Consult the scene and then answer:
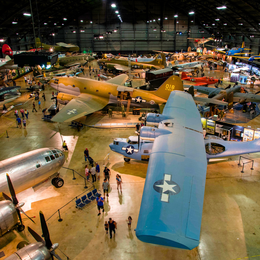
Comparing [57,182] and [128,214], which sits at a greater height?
[57,182]

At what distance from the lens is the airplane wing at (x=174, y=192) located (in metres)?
7.31

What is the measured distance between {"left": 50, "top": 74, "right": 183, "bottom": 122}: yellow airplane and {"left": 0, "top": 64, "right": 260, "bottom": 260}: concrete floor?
24.5 ft

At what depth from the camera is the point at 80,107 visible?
2409 cm

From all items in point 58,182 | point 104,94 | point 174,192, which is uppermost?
point 104,94

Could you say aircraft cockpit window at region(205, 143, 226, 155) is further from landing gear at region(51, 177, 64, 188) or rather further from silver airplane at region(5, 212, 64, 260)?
silver airplane at region(5, 212, 64, 260)

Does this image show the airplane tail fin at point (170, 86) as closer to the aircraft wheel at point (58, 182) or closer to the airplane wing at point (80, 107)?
the airplane wing at point (80, 107)

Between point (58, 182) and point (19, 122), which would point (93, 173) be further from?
point (19, 122)

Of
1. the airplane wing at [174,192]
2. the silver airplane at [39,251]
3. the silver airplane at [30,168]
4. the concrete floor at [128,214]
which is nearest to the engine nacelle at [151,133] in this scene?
the airplane wing at [174,192]

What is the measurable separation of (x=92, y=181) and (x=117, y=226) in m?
4.75

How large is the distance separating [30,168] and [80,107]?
11.8m

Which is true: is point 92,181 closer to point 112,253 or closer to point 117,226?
point 117,226

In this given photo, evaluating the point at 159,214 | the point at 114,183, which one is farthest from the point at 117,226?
the point at 159,214

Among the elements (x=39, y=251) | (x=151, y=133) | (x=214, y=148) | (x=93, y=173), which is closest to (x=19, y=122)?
(x=93, y=173)

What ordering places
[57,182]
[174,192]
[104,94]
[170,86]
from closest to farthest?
[174,192] < [57,182] < [170,86] < [104,94]
